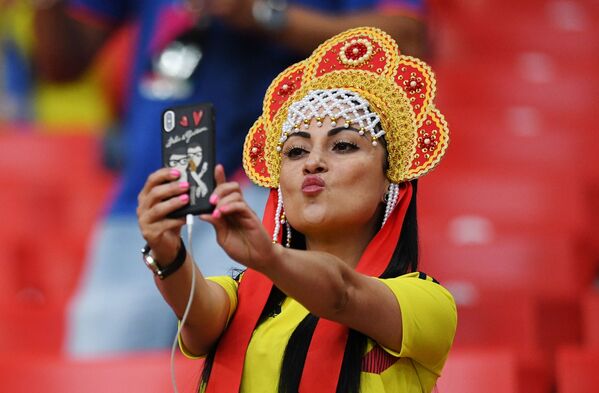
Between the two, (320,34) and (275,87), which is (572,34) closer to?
(320,34)

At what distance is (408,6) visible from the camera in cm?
317

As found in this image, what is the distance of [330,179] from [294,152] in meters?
0.11

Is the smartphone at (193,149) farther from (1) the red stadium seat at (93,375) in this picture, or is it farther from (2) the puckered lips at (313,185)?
(1) the red stadium seat at (93,375)

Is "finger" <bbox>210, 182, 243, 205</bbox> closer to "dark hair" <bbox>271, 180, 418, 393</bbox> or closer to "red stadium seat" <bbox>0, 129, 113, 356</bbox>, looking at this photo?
"dark hair" <bbox>271, 180, 418, 393</bbox>

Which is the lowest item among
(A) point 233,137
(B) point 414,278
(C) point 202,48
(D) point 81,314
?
(D) point 81,314

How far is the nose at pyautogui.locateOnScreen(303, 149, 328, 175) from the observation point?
6.66ft

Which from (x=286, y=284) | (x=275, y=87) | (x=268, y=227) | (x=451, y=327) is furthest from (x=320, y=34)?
(x=286, y=284)

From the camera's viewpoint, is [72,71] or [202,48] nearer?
[202,48]

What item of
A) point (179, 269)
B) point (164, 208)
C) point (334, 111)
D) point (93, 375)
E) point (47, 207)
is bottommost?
point (93, 375)

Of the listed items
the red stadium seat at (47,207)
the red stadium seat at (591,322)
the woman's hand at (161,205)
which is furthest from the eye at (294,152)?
the red stadium seat at (47,207)

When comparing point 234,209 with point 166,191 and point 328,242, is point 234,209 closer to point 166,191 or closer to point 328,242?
point 166,191

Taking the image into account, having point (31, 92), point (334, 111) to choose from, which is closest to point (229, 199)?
point (334, 111)

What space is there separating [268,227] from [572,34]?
4339mm

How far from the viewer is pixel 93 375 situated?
2631mm
